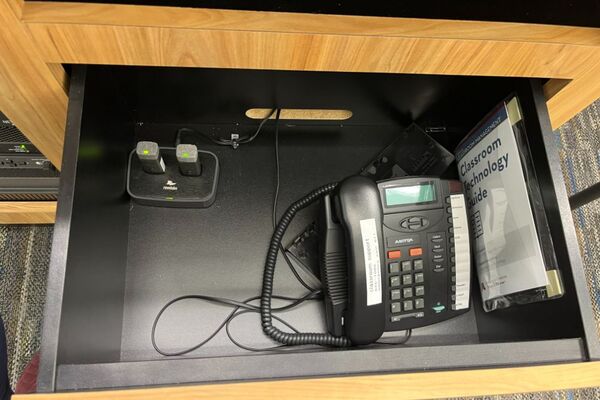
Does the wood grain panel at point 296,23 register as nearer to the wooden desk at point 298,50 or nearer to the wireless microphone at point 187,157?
the wooden desk at point 298,50

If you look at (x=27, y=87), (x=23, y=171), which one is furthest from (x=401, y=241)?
(x=23, y=171)

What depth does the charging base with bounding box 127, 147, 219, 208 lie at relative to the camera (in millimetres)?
665

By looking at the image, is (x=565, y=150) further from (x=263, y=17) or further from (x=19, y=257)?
(x=19, y=257)

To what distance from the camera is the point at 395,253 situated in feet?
2.08

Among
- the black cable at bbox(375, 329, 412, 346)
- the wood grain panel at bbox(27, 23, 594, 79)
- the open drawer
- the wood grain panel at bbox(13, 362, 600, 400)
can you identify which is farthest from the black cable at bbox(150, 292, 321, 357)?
the wood grain panel at bbox(27, 23, 594, 79)

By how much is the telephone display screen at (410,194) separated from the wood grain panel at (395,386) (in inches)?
10.2

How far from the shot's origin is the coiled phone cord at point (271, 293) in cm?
63

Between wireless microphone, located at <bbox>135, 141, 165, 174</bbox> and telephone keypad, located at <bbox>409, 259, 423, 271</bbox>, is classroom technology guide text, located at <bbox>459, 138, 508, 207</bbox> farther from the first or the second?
wireless microphone, located at <bbox>135, 141, 165, 174</bbox>

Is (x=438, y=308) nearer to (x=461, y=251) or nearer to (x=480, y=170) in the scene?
(x=461, y=251)

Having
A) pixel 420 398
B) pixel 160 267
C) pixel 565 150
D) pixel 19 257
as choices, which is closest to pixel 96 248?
pixel 160 267

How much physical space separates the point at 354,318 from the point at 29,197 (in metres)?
0.68

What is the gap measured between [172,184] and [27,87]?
0.77 ft

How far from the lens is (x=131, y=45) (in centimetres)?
43

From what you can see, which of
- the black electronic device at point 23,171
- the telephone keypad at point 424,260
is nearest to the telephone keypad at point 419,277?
the telephone keypad at point 424,260
